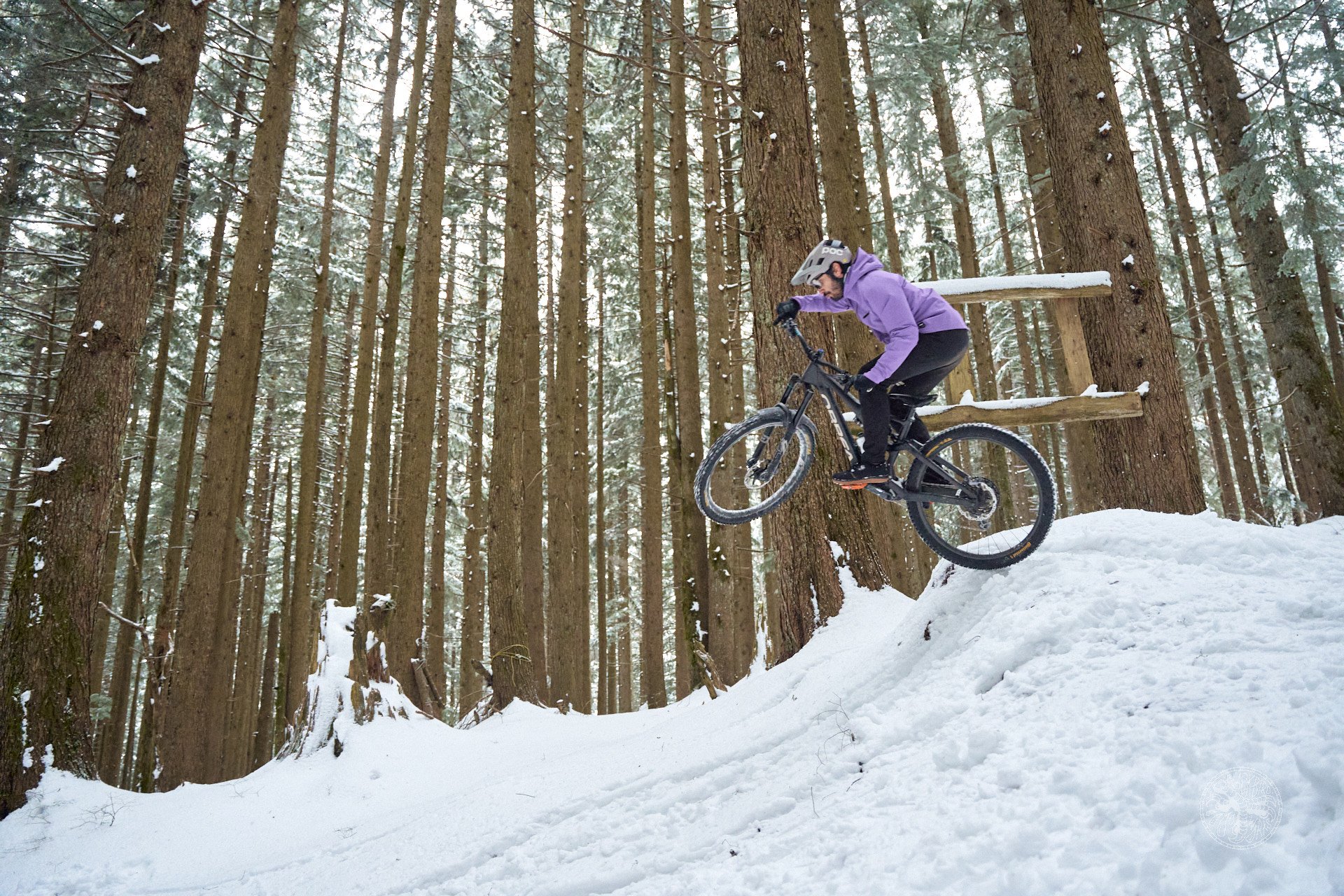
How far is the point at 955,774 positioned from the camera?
284 centimetres

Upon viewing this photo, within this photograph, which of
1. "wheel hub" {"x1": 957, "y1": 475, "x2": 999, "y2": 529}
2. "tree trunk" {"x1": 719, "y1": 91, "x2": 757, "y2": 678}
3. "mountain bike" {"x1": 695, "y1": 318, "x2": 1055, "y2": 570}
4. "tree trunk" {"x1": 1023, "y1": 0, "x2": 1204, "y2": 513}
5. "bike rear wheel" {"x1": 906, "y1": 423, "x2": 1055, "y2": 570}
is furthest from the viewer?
"tree trunk" {"x1": 719, "y1": 91, "x2": 757, "y2": 678}

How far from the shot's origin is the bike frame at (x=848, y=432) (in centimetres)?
479

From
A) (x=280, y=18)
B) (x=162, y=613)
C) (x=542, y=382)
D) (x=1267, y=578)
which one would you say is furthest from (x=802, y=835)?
(x=542, y=382)

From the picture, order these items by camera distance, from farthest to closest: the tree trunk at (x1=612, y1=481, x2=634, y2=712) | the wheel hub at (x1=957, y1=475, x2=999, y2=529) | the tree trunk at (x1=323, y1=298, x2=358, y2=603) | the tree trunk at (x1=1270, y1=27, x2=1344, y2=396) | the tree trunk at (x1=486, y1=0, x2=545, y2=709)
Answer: the tree trunk at (x1=612, y1=481, x2=634, y2=712), the tree trunk at (x1=323, y1=298, x2=358, y2=603), the tree trunk at (x1=1270, y1=27, x2=1344, y2=396), the tree trunk at (x1=486, y1=0, x2=545, y2=709), the wheel hub at (x1=957, y1=475, x2=999, y2=529)

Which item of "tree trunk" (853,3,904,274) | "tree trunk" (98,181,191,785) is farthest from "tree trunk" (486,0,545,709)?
"tree trunk" (98,181,191,785)

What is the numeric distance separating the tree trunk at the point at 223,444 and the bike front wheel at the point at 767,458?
8.16m

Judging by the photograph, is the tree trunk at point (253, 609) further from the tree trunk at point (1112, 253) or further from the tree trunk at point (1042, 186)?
the tree trunk at point (1112, 253)

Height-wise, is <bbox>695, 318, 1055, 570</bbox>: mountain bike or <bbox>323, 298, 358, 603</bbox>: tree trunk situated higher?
<bbox>323, 298, 358, 603</bbox>: tree trunk

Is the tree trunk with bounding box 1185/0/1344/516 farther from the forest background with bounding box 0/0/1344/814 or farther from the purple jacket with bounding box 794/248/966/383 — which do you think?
the purple jacket with bounding box 794/248/966/383

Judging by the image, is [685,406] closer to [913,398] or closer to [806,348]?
[806,348]

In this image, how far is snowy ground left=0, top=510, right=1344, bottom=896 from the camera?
2.24 metres

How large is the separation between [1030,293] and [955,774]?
4131 millimetres

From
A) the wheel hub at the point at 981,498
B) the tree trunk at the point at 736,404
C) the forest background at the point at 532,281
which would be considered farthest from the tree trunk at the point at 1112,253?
the tree trunk at the point at 736,404

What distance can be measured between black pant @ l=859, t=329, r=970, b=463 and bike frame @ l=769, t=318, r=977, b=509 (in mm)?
84
